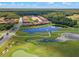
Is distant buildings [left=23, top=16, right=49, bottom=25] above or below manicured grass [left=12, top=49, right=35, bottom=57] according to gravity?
above

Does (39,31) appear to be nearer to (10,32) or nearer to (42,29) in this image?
(42,29)

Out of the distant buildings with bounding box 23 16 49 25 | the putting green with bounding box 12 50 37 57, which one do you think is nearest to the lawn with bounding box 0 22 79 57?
the putting green with bounding box 12 50 37 57

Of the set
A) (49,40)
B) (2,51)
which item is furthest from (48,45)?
(2,51)

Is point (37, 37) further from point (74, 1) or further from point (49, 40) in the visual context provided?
point (74, 1)

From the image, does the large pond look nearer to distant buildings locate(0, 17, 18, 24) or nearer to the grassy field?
the grassy field

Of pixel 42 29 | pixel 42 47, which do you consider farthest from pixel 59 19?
pixel 42 47

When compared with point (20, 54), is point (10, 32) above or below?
above

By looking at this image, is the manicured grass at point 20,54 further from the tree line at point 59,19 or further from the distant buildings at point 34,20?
the tree line at point 59,19

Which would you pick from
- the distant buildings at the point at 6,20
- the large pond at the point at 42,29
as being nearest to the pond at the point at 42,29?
the large pond at the point at 42,29
